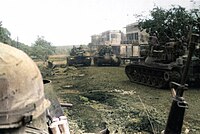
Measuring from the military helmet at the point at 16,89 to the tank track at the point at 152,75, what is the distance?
14154 millimetres

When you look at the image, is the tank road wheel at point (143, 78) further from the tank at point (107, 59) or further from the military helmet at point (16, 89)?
the military helmet at point (16, 89)

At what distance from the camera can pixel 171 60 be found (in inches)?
728

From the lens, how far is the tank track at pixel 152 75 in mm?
16077

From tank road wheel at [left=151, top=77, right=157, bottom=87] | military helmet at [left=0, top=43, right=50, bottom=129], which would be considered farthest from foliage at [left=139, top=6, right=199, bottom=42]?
military helmet at [left=0, top=43, right=50, bottom=129]

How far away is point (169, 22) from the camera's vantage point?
1097 inches

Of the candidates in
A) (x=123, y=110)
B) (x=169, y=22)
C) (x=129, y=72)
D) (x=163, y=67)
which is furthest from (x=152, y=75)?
(x=169, y=22)

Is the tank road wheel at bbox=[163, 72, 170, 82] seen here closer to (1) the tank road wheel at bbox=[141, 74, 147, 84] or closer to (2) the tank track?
(2) the tank track

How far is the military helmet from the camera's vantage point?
1996 millimetres

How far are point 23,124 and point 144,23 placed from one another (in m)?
28.5

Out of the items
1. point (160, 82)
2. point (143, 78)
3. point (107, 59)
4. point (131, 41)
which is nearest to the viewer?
point (160, 82)

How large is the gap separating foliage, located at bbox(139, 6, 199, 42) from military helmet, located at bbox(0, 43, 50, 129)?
Result: 23.3 metres

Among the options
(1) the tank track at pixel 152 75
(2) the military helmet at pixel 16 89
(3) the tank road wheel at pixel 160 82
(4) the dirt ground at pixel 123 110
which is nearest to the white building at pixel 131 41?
(1) the tank track at pixel 152 75

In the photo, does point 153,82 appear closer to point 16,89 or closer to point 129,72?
point 129,72

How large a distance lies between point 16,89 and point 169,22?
26757 millimetres
